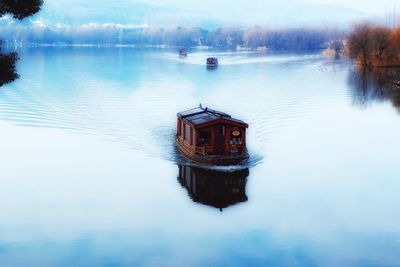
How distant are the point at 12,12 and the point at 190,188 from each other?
467 inches

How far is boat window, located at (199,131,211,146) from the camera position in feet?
89.0

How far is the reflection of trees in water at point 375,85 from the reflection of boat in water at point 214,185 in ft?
81.2

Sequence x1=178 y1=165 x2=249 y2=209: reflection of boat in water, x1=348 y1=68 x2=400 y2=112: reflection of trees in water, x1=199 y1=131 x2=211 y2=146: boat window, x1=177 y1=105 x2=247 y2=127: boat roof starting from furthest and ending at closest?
x1=348 y1=68 x2=400 y2=112: reflection of trees in water
x1=199 y1=131 x2=211 y2=146: boat window
x1=177 y1=105 x2=247 y2=127: boat roof
x1=178 y1=165 x2=249 y2=209: reflection of boat in water

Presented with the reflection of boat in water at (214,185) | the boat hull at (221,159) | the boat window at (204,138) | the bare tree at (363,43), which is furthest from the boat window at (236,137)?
the bare tree at (363,43)

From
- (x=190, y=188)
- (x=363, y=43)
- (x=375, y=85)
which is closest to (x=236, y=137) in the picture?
(x=190, y=188)

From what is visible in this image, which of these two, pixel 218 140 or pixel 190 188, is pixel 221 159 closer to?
pixel 218 140

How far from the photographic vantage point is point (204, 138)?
89.3ft

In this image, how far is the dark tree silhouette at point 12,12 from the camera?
1433 cm

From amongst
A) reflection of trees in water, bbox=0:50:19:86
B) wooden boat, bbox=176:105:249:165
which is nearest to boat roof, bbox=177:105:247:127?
wooden boat, bbox=176:105:249:165

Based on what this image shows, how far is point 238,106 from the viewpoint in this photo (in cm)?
4562

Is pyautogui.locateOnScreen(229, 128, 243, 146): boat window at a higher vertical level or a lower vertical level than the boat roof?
lower

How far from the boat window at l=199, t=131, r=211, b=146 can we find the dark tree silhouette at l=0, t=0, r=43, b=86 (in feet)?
42.9

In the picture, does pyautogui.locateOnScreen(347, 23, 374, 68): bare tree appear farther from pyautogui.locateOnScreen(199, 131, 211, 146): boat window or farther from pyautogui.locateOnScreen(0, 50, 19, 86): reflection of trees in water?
pyautogui.locateOnScreen(0, 50, 19, 86): reflection of trees in water

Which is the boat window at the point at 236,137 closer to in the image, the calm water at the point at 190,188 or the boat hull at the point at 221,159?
the boat hull at the point at 221,159
